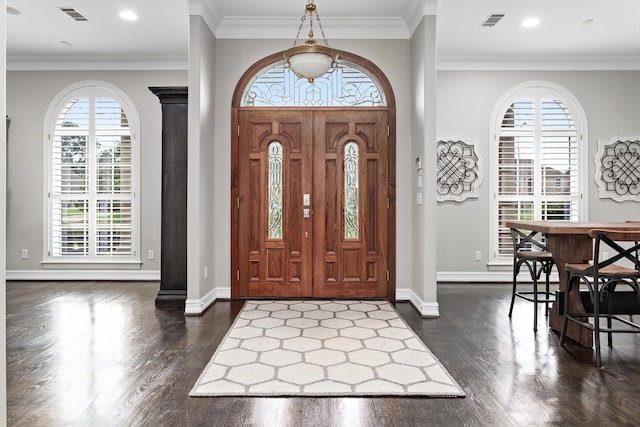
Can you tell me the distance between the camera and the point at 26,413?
7.11 ft

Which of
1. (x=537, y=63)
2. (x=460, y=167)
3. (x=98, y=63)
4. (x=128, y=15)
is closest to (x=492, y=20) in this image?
(x=537, y=63)

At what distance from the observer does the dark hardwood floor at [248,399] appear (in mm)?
2135

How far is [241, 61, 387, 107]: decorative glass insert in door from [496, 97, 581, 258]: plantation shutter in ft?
7.32

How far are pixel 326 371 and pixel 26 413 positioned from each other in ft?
5.34

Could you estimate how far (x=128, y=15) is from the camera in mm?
4758

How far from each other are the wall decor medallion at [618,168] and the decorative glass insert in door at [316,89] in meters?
3.36

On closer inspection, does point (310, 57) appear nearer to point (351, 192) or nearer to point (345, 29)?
point (345, 29)

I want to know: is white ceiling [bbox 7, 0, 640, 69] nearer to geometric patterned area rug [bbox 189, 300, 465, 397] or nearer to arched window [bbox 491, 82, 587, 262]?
arched window [bbox 491, 82, 587, 262]

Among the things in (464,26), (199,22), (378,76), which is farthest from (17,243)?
(464,26)

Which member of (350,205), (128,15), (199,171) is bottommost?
(350,205)

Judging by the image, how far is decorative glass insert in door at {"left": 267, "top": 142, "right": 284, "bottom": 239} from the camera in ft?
16.1

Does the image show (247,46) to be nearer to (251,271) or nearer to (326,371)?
(251,271)

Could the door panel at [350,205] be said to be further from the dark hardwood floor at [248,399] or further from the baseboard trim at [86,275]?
the baseboard trim at [86,275]

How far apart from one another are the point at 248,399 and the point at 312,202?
2.83m
